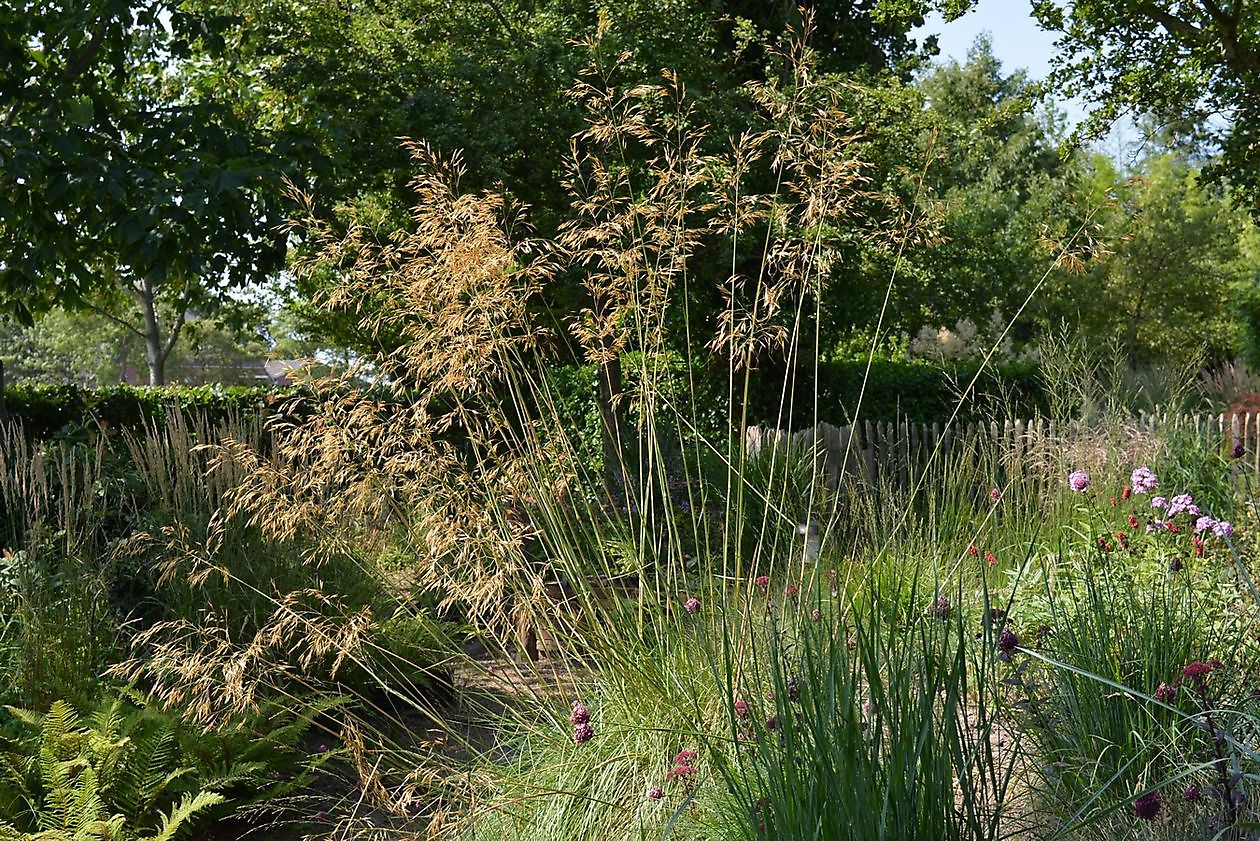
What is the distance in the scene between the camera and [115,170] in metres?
6.00

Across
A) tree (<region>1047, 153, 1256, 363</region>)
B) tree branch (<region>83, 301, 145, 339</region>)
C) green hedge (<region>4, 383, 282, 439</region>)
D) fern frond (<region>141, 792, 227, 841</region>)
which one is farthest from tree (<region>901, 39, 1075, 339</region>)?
green hedge (<region>4, 383, 282, 439</region>)

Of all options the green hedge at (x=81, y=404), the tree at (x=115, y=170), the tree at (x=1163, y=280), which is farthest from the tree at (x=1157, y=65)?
the tree at (x=1163, y=280)

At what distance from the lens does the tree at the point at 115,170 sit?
5.96 meters

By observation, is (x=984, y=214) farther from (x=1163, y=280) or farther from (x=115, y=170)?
(x=115, y=170)

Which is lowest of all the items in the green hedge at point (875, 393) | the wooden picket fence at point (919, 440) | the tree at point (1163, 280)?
the green hedge at point (875, 393)

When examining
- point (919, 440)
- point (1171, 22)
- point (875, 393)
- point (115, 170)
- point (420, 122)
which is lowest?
point (875, 393)

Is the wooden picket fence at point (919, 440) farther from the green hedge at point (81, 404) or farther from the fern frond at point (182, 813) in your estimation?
the green hedge at point (81, 404)

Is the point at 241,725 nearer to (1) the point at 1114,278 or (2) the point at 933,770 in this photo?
(2) the point at 933,770

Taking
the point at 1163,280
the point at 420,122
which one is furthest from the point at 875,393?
the point at 1163,280

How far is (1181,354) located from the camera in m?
21.1

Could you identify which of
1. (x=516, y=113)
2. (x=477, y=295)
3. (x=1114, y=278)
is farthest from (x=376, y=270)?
(x=1114, y=278)

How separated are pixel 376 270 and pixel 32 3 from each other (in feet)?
15.7

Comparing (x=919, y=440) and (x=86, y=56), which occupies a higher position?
(x=86, y=56)

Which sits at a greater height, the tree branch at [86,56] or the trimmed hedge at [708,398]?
the tree branch at [86,56]
